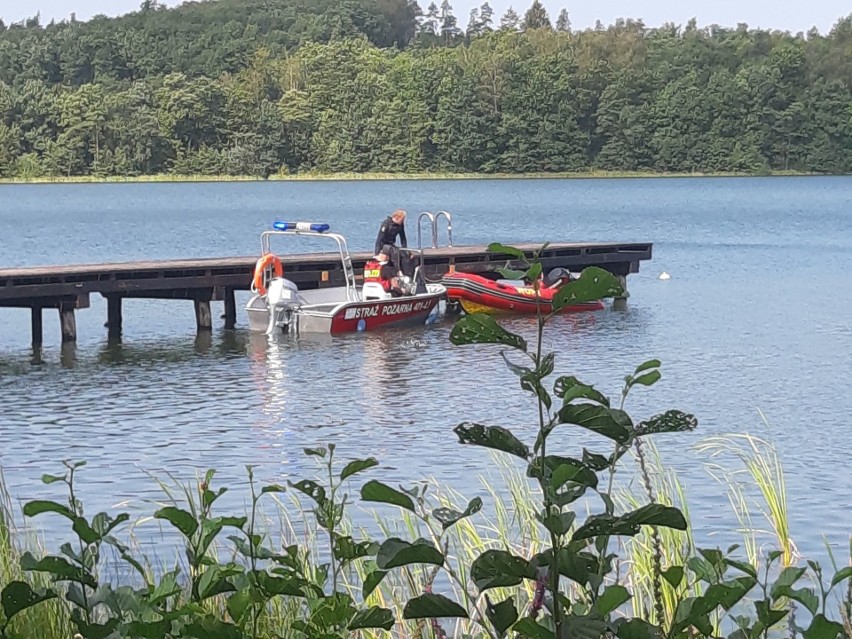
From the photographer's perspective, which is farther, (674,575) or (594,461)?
(674,575)

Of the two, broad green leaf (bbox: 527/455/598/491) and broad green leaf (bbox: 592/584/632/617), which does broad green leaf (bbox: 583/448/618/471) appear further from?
broad green leaf (bbox: 592/584/632/617)

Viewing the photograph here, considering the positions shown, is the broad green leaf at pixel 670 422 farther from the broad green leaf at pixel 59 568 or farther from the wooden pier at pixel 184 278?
the wooden pier at pixel 184 278

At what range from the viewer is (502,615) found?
108 inches

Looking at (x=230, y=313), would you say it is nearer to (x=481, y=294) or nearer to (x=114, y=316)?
(x=114, y=316)

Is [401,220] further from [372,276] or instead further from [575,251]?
[575,251]

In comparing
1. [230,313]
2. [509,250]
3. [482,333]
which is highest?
[509,250]

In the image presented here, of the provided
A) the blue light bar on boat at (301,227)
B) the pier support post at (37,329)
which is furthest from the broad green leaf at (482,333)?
the pier support post at (37,329)

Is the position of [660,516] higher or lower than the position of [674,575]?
higher

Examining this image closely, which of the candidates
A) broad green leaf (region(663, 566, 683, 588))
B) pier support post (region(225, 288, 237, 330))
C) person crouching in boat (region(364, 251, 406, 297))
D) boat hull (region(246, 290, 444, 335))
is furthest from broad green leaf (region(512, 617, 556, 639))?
pier support post (region(225, 288, 237, 330))

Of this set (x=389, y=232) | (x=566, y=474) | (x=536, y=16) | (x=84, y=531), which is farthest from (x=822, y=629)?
(x=536, y=16)

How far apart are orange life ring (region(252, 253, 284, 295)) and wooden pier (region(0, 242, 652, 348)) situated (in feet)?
4.36

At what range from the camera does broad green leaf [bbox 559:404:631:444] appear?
260 centimetres

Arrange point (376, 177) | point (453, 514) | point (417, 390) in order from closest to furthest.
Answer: point (453, 514) → point (417, 390) → point (376, 177)

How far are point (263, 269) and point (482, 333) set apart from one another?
67.7 ft
